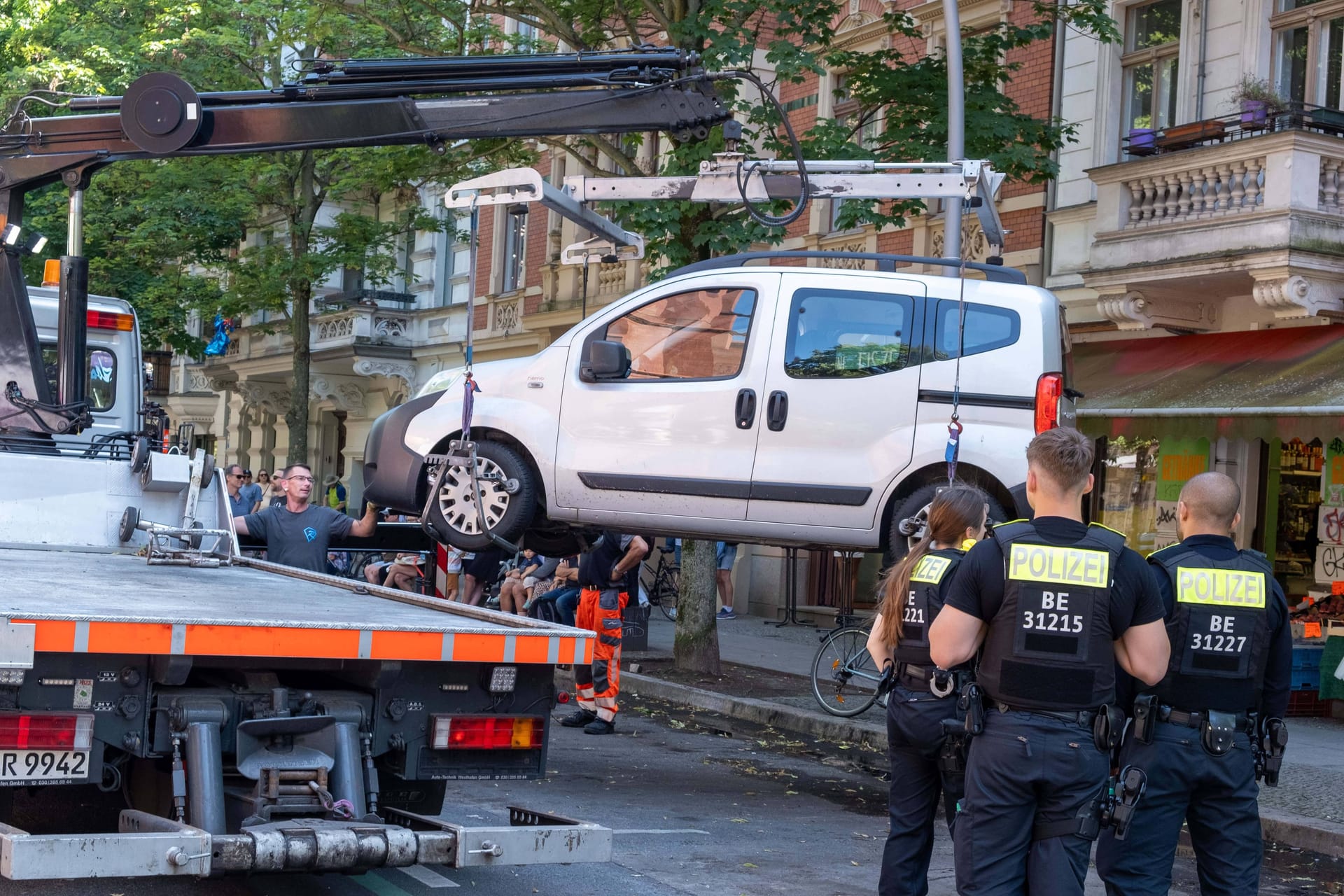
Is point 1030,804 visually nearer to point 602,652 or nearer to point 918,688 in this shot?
point 918,688

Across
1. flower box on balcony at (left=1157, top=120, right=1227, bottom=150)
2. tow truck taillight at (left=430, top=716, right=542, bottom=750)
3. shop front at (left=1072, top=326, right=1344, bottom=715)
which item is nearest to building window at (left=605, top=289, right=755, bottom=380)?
tow truck taillight at (left=430, top=716, right=542, bottom=750)

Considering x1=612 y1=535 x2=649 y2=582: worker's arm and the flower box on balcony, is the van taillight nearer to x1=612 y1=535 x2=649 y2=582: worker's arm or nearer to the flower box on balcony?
x1=612 y1=535 x2=649 y2=582: worker's arm

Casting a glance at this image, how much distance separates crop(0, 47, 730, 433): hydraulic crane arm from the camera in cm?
849

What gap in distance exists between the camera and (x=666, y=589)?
22.7 meters

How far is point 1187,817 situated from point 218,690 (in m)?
3.35

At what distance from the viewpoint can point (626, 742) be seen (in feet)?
36.8

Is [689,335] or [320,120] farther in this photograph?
[689,335]

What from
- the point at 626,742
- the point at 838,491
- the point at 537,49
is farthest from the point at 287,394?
the point at 838,491

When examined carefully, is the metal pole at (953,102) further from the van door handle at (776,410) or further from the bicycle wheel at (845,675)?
the van door handle at (776,410)

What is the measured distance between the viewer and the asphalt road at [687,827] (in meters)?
6.55

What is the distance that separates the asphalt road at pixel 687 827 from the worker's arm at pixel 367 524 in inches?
72.4

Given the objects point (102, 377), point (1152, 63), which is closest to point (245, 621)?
point (102, 377)

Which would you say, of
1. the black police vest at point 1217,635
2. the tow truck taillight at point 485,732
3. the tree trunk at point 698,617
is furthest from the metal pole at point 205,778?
the tree trunk at point 698,617

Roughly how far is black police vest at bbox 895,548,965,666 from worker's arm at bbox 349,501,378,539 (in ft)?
15.5
